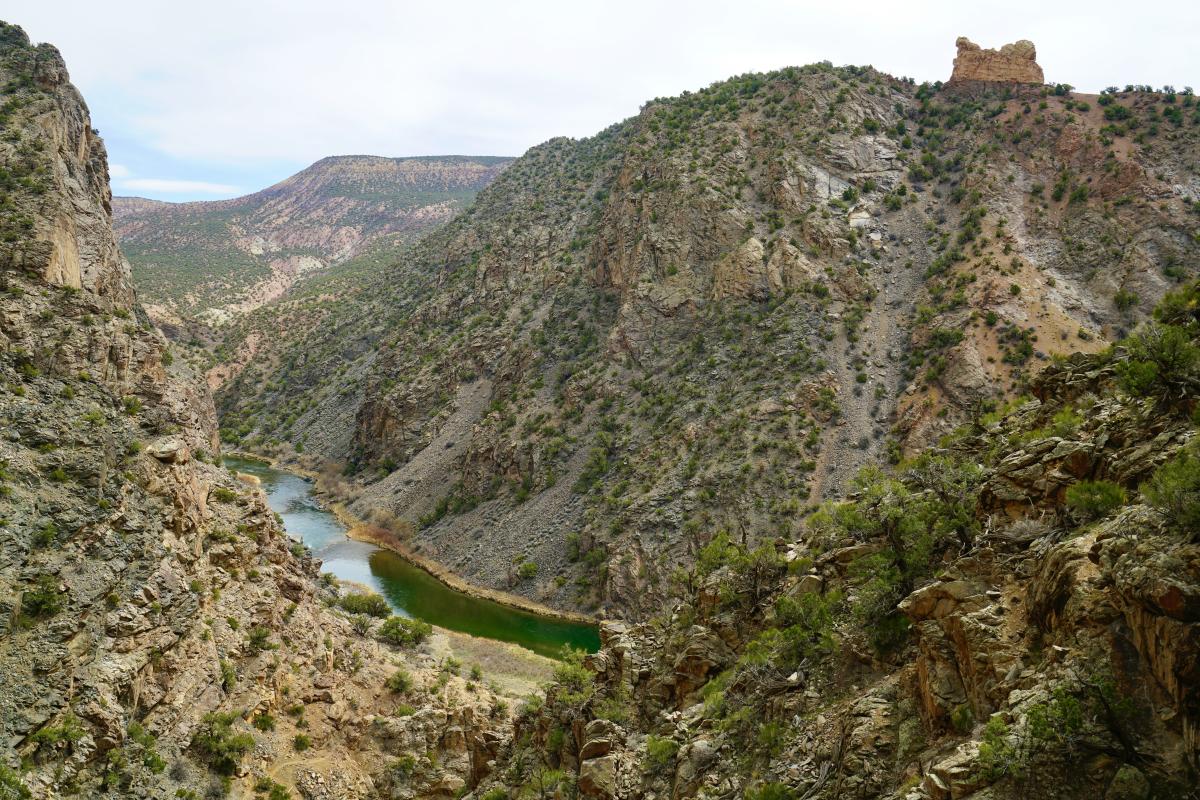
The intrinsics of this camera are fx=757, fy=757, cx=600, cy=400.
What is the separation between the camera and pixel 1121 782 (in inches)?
322

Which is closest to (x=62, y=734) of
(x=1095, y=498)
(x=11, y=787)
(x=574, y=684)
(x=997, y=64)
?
(x=11, y=787)

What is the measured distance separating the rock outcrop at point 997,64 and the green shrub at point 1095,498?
8329 centimetres

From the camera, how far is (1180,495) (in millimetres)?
9109

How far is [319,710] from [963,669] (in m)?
27.5

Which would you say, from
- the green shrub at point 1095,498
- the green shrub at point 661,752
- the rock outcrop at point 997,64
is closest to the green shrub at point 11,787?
the green shrub at point 661,752

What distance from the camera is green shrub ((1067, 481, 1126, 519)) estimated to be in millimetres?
11609

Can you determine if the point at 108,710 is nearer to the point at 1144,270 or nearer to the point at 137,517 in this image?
the point at 137,517

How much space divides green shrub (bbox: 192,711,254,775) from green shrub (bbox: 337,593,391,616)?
21.5 meters

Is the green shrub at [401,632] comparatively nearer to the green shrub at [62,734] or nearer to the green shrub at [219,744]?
the green shrub at [219,744]

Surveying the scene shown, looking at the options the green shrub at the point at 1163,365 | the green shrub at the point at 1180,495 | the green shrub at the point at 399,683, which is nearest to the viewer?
the green shrub at the point at 1180,495

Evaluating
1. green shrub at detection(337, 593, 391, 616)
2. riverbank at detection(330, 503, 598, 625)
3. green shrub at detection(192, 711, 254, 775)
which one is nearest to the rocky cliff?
green shrub at detection(192, 711, 254, 775)

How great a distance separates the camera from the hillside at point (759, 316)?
55.9 metres

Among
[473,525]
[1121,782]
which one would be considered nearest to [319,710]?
[1121,782]

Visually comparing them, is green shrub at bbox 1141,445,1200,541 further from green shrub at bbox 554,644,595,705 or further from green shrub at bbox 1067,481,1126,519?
green shrub at bbox 554,644,595,705
